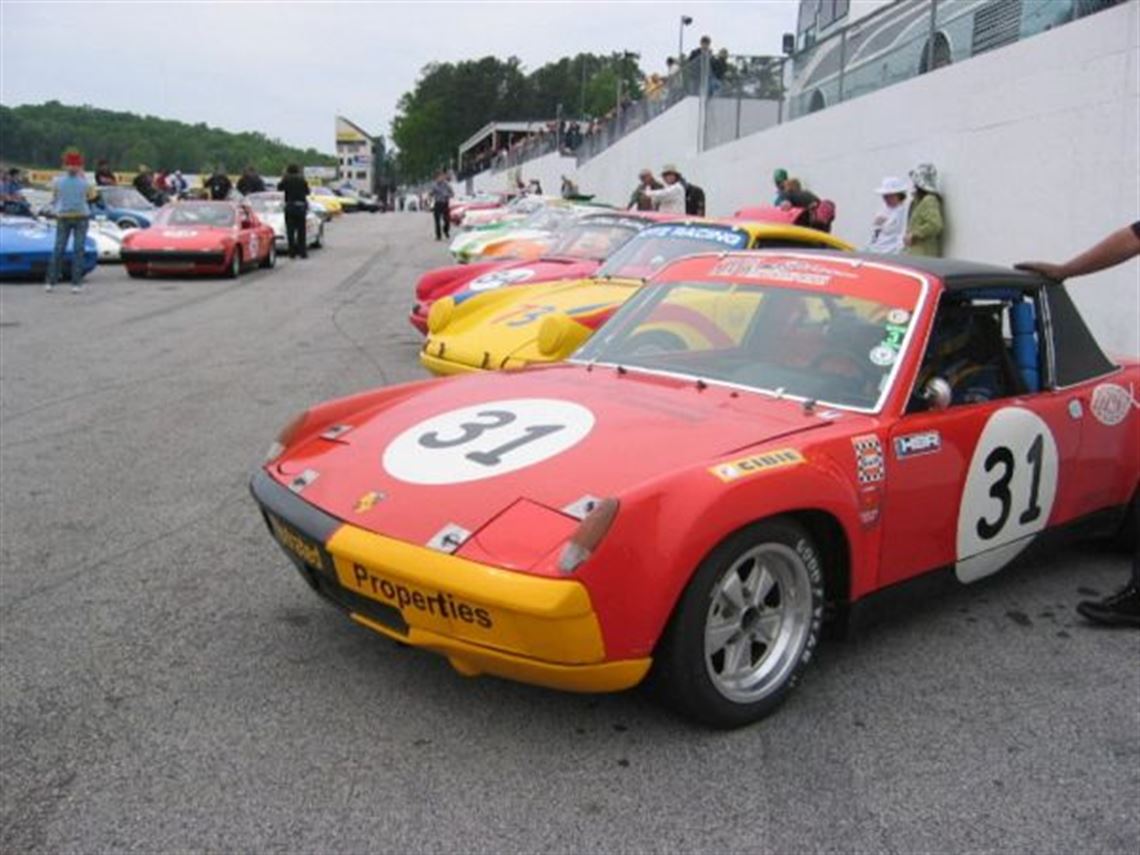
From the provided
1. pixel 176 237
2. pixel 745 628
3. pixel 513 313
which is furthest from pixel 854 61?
pixel 745 628

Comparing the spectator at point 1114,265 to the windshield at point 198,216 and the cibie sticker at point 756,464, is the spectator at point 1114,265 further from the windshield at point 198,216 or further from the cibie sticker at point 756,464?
the windshield at point 198,216

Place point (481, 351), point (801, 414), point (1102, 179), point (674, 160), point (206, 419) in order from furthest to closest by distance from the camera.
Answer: point (674, 160) < point (1102, 179) < point (206, 419) < point (481, 351) < point (801, 414)

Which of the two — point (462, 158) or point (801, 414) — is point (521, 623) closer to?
point (801, 414)

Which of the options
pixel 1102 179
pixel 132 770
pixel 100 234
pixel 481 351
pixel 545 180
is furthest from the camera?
pixel 545 180

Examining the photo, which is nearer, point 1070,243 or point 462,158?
point 1070,243

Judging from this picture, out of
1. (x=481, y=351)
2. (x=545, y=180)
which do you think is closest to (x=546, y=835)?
(x=481, y=351)

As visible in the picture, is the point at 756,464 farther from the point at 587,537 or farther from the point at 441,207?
the point at 441,207

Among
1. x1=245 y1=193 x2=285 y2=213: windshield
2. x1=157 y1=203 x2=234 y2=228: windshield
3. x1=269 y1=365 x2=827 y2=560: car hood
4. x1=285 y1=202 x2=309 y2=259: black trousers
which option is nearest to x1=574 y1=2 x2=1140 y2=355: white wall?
x1=269 y1=365 x2=827 y2=560: car hood

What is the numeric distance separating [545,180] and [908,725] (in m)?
52.6

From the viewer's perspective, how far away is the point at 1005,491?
374 cm

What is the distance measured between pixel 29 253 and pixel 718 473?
47.9 feet

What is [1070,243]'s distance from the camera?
8477 millimetres

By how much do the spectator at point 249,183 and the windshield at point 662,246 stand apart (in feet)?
65.1

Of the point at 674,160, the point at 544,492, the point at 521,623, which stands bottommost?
the point at 521,623
